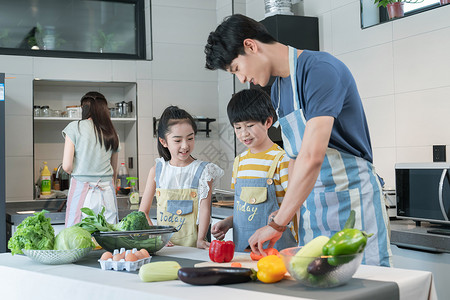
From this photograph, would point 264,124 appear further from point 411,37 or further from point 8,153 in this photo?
point 8,153

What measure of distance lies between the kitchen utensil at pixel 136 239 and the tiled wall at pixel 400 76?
63.5 inches

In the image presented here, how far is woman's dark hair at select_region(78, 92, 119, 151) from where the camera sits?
303cm

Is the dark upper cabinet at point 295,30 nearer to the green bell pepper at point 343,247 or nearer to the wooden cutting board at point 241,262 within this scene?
the wooden cutting board at point 241,262

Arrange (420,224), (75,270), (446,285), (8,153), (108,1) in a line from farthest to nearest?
(108,1) < (8,153) < (420,224) < (446,285) < (75,270)

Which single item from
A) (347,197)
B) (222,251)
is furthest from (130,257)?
(347,197)

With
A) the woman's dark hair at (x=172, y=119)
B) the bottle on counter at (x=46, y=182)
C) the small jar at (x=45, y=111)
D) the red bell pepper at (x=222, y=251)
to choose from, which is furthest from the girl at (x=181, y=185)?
the small jar at (x=45, y=111)

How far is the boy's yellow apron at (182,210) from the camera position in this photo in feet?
7.14

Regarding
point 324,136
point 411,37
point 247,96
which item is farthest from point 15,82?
point 324,136

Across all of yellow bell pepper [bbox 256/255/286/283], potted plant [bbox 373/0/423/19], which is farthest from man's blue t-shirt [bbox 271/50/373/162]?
potted plant [bbox 373/0/423/19]

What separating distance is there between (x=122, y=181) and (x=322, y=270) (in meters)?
3.15

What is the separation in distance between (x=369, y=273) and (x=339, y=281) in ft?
0.64

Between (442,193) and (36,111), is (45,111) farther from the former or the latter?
(442,193)

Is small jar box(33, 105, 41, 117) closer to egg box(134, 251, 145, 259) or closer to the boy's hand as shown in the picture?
the boy's hand

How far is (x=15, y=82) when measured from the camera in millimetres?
3689
